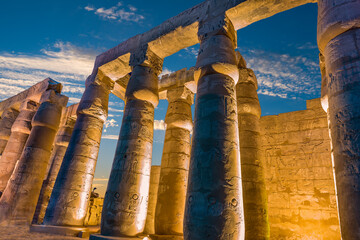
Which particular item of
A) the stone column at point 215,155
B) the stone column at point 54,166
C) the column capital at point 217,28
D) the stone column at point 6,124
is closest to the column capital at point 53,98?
the stone column at point 54,166

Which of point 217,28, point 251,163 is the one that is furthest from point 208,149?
point 217,28

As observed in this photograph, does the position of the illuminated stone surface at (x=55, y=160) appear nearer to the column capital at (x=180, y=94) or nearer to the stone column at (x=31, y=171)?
the stone column at (x=31, y=171)

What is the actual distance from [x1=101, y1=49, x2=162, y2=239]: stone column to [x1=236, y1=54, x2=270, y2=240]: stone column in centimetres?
281

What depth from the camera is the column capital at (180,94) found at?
31.0ft

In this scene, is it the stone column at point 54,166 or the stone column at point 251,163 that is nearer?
the stone column at point 251,163

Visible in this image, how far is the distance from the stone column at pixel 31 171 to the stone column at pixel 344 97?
34.2ft

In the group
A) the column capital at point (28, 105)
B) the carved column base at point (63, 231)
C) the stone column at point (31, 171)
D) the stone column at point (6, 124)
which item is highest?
the column capital at point (28, 105)

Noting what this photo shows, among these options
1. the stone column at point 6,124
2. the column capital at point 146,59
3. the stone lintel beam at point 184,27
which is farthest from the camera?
the stone column at point 6,124

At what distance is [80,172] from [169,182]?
304 centimetres

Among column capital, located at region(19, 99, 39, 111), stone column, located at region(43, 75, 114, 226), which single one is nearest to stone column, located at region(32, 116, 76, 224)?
column capital, located at region(19, 99, 39, 111)

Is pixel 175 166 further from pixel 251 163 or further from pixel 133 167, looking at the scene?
pixel 251 163

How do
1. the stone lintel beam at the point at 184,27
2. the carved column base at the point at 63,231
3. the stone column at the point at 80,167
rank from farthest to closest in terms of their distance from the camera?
the stone column at the point at 80,167, the carved column base at the point at 63,231, the stone lintel beam at the point at 184,27

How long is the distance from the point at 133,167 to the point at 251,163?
3.45 meters

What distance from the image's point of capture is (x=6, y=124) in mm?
12930
